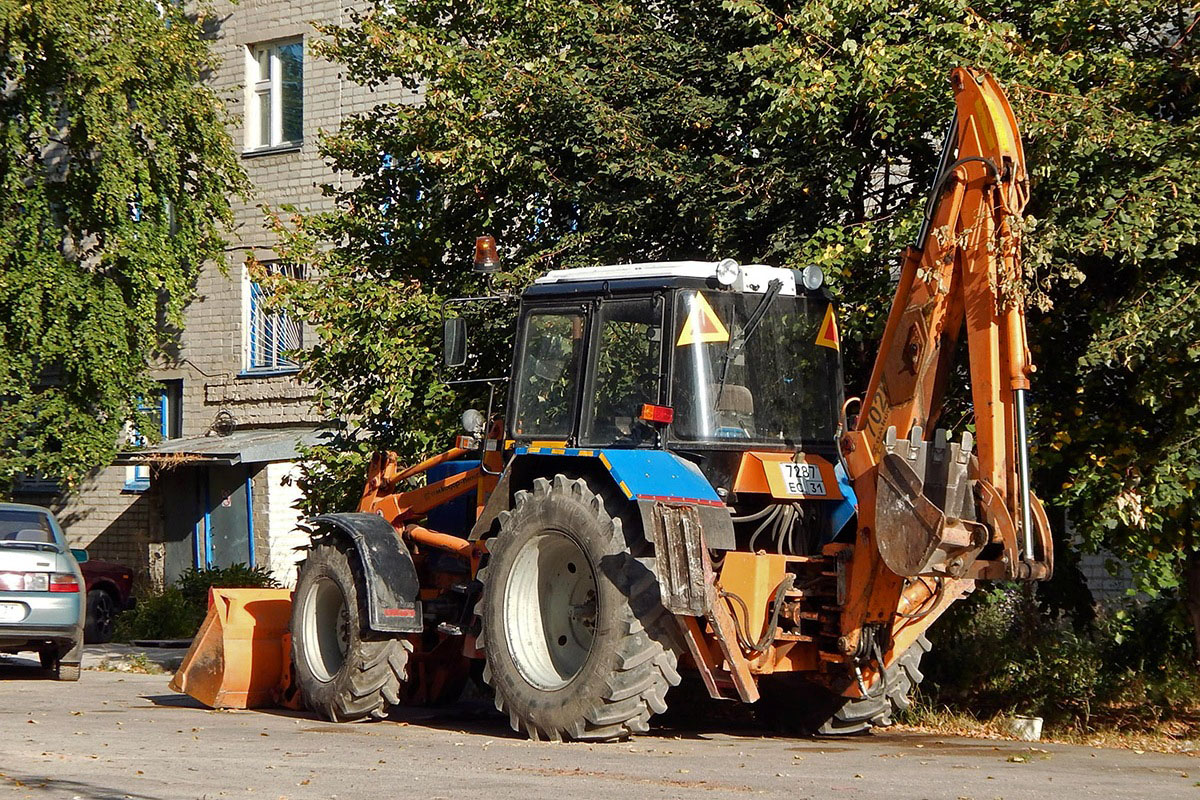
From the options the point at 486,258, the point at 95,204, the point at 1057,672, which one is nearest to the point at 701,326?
the point at 486,258

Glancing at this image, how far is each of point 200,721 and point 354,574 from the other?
1466 mm

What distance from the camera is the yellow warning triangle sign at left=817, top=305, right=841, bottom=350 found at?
10.1 metres

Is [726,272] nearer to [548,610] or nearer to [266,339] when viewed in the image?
[548,610]

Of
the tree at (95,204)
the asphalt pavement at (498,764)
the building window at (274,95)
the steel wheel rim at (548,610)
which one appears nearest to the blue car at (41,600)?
the asphalt pavement at (498,764)

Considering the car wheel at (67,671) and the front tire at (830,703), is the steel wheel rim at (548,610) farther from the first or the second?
the car wheel at (67,671)

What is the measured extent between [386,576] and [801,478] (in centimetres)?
312

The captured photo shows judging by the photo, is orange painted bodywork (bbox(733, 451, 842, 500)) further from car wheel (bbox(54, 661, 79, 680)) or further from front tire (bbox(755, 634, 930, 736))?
car wheel (bbox(54, 661, 79, 680))

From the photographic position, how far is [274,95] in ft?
82.8

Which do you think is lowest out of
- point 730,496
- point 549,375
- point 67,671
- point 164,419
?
point 67,671

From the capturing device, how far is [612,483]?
961cm

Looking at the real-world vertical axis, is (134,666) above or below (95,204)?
below

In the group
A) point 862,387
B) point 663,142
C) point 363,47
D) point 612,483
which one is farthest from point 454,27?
point 612,483

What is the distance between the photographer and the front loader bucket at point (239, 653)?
11.7 meters

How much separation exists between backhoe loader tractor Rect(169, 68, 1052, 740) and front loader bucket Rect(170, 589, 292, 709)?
0.95 m
